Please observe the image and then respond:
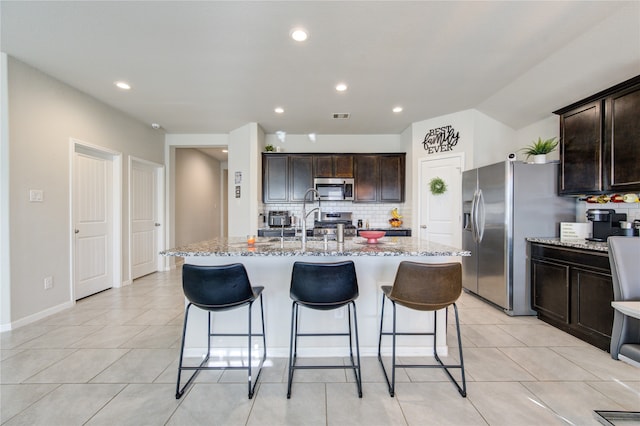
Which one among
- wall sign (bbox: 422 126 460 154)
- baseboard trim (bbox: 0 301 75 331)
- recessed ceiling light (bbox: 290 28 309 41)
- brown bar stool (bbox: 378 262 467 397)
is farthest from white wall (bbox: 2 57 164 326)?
wall sign (bbox: 422 126 460 154)

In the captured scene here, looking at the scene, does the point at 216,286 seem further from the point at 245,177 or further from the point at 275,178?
the point at 275,178

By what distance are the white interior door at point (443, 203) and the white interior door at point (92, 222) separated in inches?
192

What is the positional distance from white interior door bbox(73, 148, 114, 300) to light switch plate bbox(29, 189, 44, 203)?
427 mm

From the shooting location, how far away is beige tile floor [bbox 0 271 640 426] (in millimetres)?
1609

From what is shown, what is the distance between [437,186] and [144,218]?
16.3ft

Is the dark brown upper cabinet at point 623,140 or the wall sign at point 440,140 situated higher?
the wall sign at point 440,140

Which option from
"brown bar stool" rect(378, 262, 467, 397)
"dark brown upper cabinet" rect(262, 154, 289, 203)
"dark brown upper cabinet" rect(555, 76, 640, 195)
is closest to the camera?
"brown bar stool" rect(378, 262, 467, 397)

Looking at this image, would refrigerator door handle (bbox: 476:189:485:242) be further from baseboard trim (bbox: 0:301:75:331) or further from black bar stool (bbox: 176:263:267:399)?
baseboard trim (bbox: 0:301:75:331)

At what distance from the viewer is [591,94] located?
2873mm

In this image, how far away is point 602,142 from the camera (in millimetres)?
2598

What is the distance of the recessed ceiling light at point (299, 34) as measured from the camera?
229 centimetres

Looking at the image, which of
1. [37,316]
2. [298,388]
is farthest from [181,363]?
[37,316]

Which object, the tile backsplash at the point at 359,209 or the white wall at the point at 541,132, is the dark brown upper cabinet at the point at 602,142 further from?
the tile backsplash at the point at 359,209

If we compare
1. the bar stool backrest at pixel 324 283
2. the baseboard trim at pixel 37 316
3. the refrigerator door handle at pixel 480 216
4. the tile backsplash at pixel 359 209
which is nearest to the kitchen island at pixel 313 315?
the bar stool backrest at pixel 324 283
